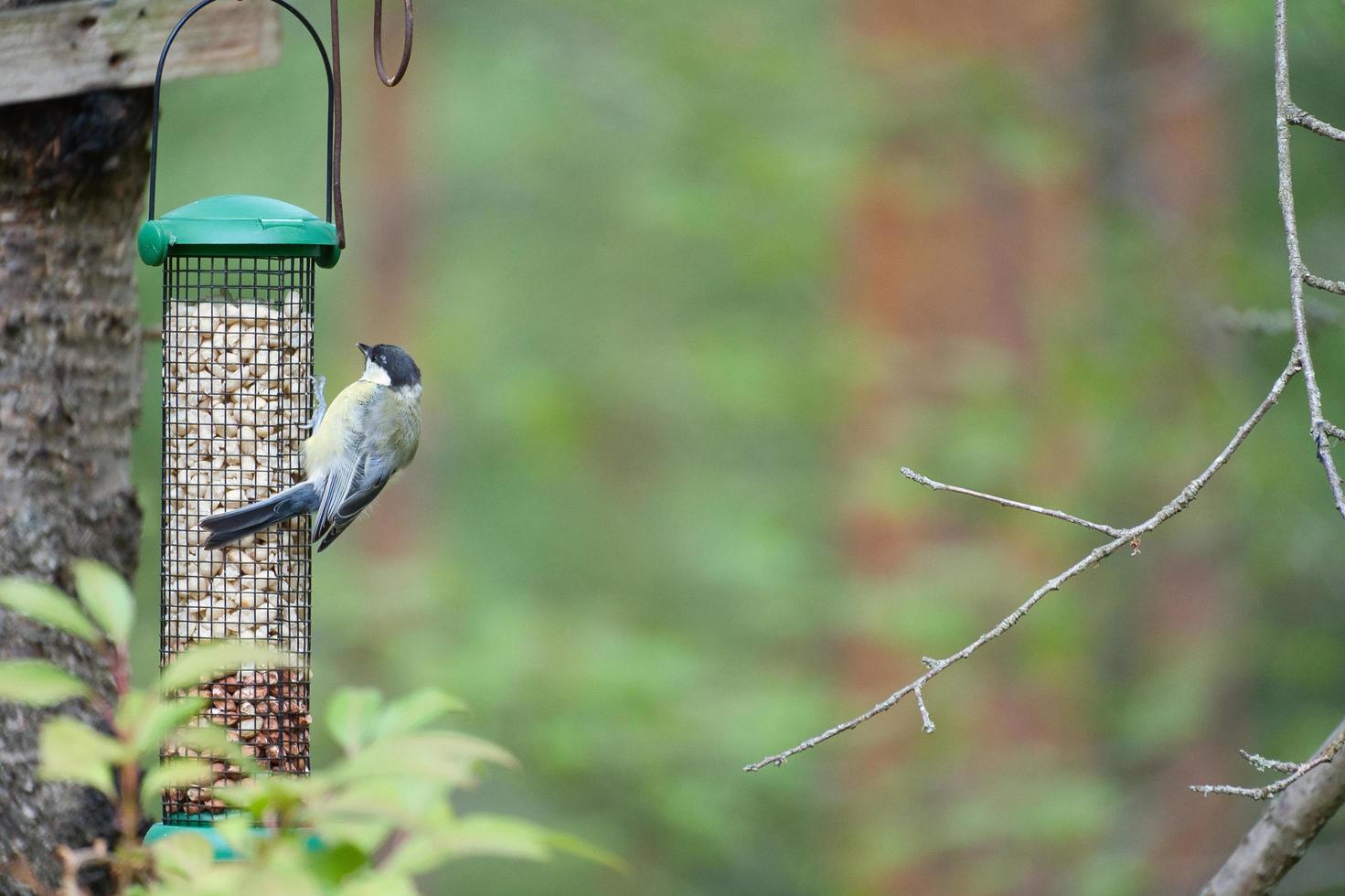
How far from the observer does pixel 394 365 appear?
3609 mm

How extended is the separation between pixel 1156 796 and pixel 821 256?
11.3ft

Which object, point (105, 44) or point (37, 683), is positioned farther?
point (105, 44)

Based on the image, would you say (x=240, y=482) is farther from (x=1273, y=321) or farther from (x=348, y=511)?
(x=1273, y=321)

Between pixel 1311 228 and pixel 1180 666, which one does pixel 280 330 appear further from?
pixel 1311 228

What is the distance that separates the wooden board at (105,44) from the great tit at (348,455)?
0.84 meters

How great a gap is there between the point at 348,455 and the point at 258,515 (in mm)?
345

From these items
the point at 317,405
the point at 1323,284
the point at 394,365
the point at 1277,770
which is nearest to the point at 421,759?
the point at 1277,770

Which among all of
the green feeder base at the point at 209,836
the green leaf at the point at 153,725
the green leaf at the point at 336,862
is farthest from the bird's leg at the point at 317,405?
the green leaf at the point at 336,862

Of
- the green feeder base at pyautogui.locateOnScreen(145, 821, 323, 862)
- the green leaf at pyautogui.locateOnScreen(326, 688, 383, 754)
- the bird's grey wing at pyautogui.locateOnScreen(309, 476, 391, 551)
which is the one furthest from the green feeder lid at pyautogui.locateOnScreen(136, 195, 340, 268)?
the green leaf at pyautogui.locateOnScreen(326, 688, 383, 754)

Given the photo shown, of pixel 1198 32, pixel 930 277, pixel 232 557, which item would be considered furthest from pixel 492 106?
pixel 232 557

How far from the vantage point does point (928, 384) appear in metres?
5.89

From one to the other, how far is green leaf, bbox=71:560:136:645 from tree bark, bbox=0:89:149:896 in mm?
Result: 1277

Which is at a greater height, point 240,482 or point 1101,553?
point 1101,553

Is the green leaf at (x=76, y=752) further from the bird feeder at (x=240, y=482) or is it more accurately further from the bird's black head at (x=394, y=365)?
the bird's black head at (x=394, y=365)
